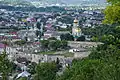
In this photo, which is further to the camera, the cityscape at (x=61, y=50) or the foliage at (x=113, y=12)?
the cityscape at (x=61, y=50)

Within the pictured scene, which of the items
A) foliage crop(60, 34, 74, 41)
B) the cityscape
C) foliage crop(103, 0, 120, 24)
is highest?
foliage crop(103, 0, 120, 24)

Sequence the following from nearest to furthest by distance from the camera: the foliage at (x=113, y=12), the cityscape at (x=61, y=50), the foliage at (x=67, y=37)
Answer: the foliage at (x=113, y=12) < the cityscape at (x=61, y=50) < the foliage at (x=67, y=37)

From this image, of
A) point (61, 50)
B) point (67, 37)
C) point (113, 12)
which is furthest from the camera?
point (67, 37)

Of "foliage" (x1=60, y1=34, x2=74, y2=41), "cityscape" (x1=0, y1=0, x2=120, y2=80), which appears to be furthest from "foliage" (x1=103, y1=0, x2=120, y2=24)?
"foliage" (x1=60, y1=34, x2=74, y2=41)

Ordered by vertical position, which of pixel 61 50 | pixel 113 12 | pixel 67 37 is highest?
pixel 113 12

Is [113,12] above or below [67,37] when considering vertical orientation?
above

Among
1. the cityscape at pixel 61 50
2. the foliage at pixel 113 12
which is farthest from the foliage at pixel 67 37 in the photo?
the foliage at pixel 113 12

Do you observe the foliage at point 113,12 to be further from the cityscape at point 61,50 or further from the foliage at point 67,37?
the foliage at point 67,37

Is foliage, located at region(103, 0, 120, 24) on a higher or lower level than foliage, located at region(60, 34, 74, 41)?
higher

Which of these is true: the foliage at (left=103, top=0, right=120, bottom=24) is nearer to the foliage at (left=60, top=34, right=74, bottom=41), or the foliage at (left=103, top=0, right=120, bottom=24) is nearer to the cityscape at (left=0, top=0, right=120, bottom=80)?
the cityscape at (left=0, top=0, right=120, bottom=80)

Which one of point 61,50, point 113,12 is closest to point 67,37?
point 61,50

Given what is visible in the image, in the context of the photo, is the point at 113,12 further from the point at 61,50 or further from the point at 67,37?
the point at 67,37

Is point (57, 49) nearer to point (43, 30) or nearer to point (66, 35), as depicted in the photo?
point (66, 35)
